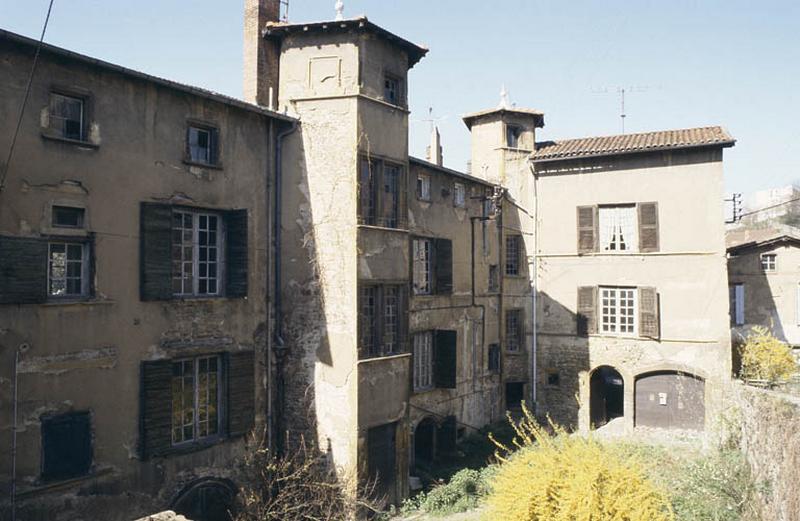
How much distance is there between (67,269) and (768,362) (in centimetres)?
2058

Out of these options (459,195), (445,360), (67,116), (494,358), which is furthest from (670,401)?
(67,116)

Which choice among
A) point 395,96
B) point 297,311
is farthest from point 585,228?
point 297,311

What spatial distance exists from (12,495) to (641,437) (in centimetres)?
2007

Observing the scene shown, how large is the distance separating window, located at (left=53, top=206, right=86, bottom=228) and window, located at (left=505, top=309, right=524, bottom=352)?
17116mm

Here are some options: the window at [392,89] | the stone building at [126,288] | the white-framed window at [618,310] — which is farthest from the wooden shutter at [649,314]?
the stone building at [126,288]

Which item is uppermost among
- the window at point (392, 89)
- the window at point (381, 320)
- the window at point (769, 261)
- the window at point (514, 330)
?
the window at point (392, 89)

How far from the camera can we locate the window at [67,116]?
35.4 ft

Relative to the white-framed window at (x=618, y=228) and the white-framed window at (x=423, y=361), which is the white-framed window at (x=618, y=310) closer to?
the white-framed window at (x=618, y=228)

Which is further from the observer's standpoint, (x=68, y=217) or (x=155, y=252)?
(x=155, y=252)

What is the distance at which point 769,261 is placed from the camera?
89.4 feet

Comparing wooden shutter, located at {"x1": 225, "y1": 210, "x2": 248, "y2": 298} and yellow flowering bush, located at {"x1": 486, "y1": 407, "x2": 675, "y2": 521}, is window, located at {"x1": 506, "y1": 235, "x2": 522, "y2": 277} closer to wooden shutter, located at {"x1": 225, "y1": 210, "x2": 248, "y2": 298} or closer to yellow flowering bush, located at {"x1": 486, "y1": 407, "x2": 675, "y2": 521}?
wooden shutter, located at {"x1": 225, "y1": 210, "x2": 248, "y2": 298}

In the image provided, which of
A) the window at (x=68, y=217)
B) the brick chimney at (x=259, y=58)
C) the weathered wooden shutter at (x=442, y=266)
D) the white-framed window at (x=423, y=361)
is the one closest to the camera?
the window at (x=68, y=217)

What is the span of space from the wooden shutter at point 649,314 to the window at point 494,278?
536 cm

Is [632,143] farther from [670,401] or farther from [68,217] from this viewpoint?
[68,217]
